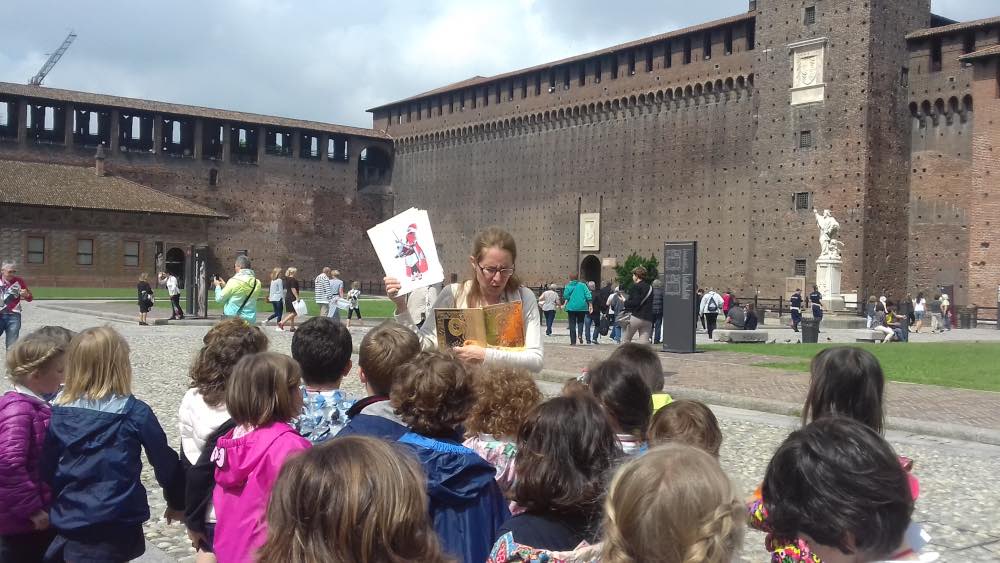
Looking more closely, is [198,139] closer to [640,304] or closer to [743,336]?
[743,336]

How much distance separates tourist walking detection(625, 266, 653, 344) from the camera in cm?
1362

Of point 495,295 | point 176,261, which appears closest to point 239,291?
point 495,295

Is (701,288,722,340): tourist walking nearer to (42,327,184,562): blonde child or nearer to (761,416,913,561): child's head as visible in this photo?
(42,327,184,562): blonde child

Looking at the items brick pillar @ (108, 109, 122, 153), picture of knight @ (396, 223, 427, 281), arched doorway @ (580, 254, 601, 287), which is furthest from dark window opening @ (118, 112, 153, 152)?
picture of knight @ (396, 223, 427, 281)

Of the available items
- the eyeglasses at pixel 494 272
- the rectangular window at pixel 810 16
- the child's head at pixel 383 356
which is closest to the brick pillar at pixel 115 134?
the rectangular window at pixel 810 16

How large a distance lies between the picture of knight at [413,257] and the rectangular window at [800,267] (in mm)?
30221

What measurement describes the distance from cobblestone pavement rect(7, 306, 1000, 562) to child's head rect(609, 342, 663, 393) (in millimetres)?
484

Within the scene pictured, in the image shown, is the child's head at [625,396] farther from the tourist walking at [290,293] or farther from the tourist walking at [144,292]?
the tourist walking at [144,292]

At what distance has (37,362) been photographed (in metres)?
3.57

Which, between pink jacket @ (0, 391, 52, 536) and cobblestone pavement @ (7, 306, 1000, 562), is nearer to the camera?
pink jacket @ (0, 391, 52, 536)

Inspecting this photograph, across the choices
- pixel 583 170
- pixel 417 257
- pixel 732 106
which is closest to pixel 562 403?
pixel 417 257

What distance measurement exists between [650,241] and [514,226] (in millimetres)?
8802

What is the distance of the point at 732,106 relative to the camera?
35.7 m

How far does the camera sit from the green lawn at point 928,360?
38.1 ft
